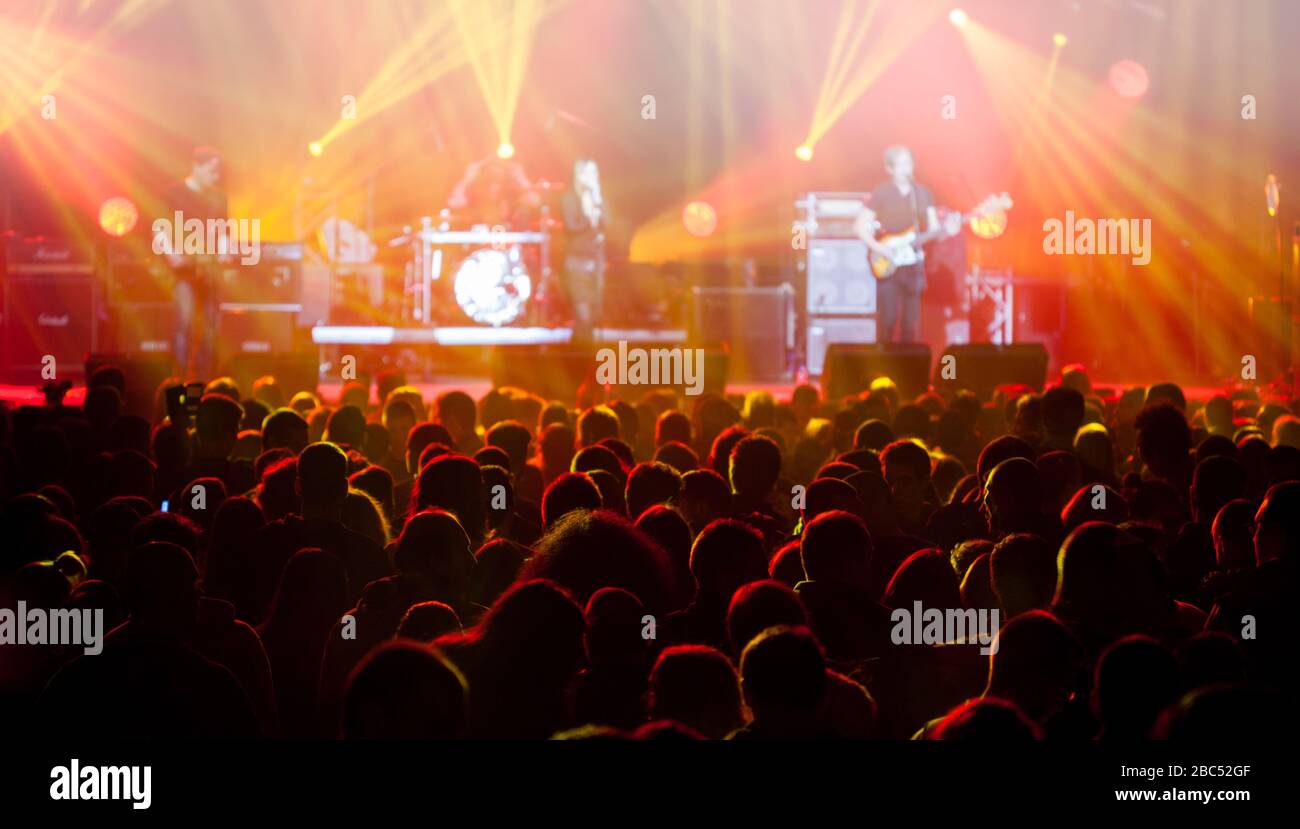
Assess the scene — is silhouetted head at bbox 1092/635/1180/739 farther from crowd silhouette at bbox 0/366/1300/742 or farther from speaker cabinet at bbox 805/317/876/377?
speaker cabinet at bbox 805/317/876/377

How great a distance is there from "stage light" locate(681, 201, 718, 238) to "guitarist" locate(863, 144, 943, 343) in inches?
225

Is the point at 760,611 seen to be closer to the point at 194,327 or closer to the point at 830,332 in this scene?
the point at 194,327

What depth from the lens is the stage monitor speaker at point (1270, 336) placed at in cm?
1009

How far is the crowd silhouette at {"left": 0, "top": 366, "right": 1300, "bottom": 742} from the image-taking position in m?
2.18

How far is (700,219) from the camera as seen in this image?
54.0 feet

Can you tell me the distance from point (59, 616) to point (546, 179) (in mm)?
13780

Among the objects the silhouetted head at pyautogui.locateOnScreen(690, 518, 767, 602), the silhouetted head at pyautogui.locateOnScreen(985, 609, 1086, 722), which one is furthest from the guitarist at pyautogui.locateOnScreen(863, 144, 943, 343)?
the silhouetted head at pyautogui.locateOnScreen(985, 609, 1086, 722)

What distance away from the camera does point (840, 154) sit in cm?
1594

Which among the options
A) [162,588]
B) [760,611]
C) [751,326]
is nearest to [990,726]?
[760,611]

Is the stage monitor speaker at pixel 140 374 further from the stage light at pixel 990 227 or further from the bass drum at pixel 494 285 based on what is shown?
the stage light at pixel 990 227

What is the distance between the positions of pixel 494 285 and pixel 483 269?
0.22 m

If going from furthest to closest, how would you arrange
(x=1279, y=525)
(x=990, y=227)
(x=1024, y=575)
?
(x=990, y=227)
(x=1279, y=525)
(x=1024, y=575)
